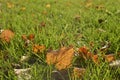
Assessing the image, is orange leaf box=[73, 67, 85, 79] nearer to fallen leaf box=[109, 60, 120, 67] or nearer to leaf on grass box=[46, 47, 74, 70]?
leaf on grass box=[46, 47, 74, 70]

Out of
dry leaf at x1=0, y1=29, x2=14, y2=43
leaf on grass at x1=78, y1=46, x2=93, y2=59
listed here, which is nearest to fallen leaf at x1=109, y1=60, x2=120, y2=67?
leaf on grass at x1=78, y1=46, x2=93, y2=59

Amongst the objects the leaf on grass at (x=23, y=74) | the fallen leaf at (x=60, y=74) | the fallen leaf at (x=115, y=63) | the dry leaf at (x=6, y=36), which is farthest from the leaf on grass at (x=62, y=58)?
the dry leaf at (x=6, y=36)

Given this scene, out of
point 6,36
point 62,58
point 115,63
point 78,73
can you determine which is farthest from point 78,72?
point 6,36

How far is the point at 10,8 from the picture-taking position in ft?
17.1

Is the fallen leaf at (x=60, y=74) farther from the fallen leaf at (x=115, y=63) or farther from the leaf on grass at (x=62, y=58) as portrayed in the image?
the fallen leaf at (x=115, y=63)

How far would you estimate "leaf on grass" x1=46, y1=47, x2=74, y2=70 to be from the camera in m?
1.84

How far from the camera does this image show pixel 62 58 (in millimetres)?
1835

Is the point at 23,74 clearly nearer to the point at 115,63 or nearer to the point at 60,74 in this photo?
the point at 60,74

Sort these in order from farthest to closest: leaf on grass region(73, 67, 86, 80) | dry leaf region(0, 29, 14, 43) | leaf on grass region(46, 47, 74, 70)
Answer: dry leaf region(0, 29, 14, 43) < leaf on grass region(46, 47, 74, 70) < leaf on grass region(73, 67, 86, 80)

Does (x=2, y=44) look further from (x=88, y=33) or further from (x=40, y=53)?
(x=88, y=33)

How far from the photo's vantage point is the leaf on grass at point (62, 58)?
184 centimetres

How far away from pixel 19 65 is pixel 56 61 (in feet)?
1.35

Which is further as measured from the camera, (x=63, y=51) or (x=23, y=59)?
(x=23, y=59)

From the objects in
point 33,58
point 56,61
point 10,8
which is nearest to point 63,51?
point 56,61
